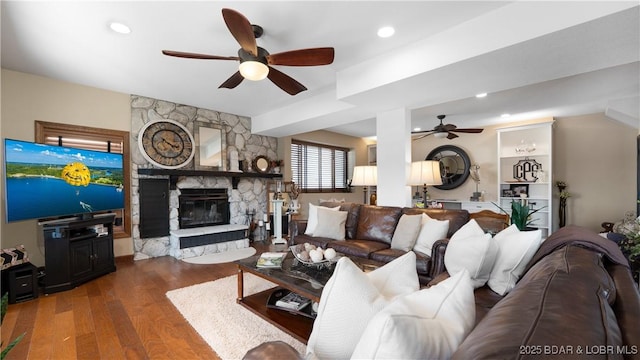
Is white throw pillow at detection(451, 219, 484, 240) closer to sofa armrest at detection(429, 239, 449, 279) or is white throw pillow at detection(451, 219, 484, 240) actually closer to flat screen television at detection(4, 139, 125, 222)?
sofa armrest at detection(429, 239, 449, 279)

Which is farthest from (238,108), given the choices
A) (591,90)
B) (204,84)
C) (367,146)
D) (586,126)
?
(586,126)

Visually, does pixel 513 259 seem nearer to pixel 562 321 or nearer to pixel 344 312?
pixel 562 321

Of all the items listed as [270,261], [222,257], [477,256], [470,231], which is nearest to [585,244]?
[477,256]

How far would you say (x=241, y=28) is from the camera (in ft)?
6.49

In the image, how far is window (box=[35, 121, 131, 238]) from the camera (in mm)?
3637

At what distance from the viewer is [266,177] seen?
19.2 ft

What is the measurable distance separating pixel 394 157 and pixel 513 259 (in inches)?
96.4

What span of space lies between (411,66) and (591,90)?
10.4ft

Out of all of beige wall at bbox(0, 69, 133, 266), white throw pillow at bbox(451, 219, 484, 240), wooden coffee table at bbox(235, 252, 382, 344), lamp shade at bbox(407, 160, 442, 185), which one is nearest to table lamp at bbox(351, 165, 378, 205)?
lamp shade at bbox(407, 160, 442, 185)

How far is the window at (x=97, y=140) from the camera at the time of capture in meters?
3.64

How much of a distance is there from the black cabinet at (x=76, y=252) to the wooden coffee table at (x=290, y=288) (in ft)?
7.04

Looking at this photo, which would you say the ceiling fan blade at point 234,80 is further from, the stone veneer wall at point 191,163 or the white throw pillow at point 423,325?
the white throw pillow at point 423,325

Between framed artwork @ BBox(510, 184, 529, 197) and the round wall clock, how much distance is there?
21.7 feet

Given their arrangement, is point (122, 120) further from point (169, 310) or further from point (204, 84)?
point (169, 310)
